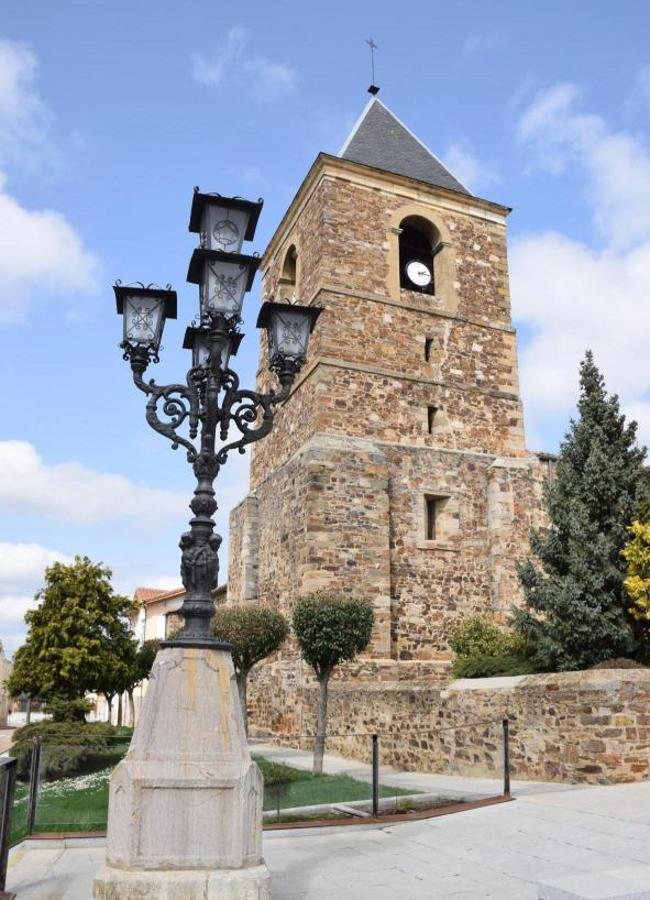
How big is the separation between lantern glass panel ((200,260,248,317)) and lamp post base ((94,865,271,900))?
12.2ft

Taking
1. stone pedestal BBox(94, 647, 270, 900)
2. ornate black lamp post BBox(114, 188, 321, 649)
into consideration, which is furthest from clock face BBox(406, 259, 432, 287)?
stone pedestal BBox(94, 647, 270, 900)

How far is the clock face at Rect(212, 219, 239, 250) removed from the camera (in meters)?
5.94

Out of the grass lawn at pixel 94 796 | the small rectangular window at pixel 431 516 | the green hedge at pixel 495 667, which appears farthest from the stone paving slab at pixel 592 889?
the small rectangular window at pixel 431 516

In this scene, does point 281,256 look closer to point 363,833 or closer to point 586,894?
point 363,833

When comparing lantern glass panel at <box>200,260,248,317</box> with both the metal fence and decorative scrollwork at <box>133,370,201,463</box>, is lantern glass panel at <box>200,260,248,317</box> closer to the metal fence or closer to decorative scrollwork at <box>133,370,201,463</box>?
decorative scrollwork at <box>133,370,201,463</box>

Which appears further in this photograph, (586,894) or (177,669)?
(177,669)

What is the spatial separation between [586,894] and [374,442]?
45.1 feet

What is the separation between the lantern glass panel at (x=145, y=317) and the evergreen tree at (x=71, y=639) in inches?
506

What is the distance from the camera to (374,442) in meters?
16.6

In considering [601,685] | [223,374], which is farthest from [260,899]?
[601,685]

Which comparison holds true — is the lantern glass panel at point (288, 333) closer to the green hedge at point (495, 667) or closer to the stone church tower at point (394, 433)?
the green hedge at point (495, 667)

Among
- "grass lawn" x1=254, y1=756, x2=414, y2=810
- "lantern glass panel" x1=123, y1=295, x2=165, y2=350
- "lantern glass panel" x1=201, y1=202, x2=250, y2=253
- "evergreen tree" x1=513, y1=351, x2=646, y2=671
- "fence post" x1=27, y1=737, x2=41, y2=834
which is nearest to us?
"lantern glass panel" x1=201, y1=202, x2=250, y2=253

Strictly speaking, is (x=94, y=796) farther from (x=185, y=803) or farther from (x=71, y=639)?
(x=71, y=639)

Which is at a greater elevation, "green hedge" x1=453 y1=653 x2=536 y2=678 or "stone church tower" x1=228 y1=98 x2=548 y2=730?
"stone church tower" x1=228 y1=98 x2=548 y2=730
